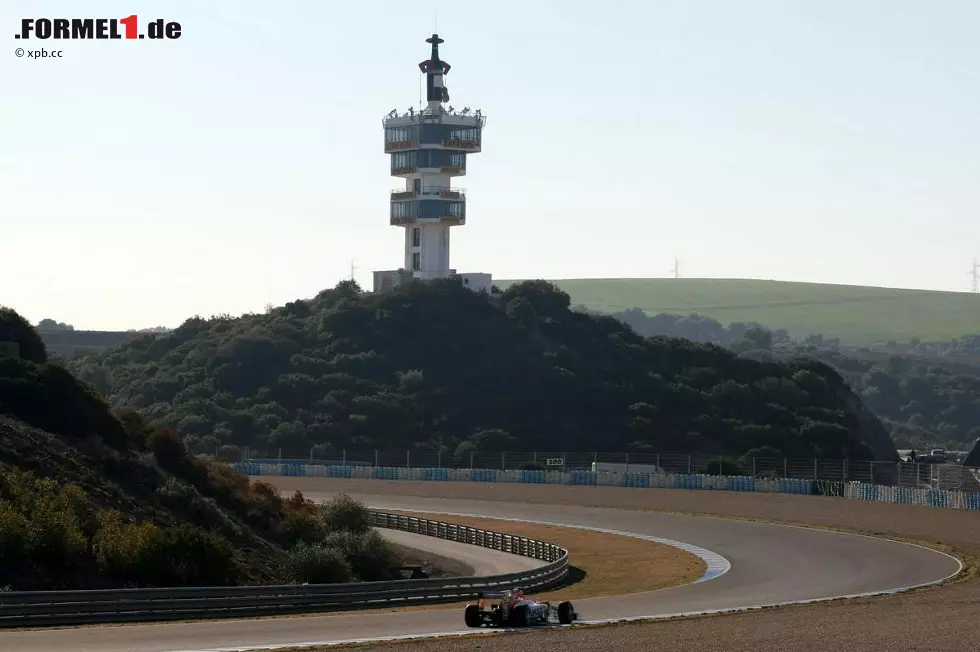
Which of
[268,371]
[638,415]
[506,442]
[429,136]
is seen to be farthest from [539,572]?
[429,136]

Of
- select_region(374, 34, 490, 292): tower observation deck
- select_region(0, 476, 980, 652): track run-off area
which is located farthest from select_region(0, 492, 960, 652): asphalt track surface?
select_region(374, 34, 490, 292): tower observation deck

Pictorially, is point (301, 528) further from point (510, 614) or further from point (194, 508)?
point (510, 614)

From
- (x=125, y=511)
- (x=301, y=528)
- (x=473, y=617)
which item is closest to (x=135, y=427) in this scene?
(x=301, y=528)

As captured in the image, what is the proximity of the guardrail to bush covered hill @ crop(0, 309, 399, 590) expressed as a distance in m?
3.59

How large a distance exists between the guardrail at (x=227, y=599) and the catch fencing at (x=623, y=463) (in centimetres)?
4077

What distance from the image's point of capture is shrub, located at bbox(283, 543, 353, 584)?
135ft

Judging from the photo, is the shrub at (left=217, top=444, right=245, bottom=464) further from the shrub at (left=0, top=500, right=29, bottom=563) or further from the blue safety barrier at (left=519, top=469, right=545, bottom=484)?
the shrub at (left=0, top=500, right=29, bottom=563)

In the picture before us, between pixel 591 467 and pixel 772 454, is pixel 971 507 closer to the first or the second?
pixel 591 467

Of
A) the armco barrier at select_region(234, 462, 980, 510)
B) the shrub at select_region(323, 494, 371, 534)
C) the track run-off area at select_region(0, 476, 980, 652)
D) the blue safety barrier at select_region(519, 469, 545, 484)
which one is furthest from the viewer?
the blue safety barrier at select_region(519, 469, 545, 484)

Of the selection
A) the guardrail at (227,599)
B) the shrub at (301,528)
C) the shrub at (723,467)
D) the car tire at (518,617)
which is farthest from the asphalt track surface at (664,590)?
the shrub at (723,467)

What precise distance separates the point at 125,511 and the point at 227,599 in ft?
34.7

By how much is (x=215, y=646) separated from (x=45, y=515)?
11406 mm

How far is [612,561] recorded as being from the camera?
50.6m

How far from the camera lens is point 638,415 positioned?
113312mm
